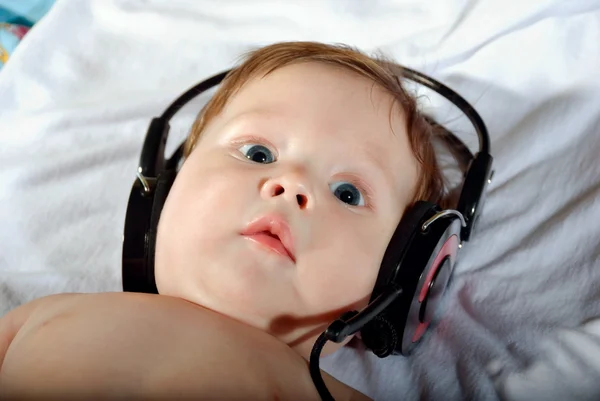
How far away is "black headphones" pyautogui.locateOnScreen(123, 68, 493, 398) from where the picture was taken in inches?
31.1

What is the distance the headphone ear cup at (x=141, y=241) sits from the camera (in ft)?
2.74

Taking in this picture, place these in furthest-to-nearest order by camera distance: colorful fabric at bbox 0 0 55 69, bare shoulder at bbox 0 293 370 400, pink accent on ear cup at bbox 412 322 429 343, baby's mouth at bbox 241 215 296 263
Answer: colorful fabric at bbox 0 0 55 69 → pink accent on ear cup at bbox 412 322 429 343 → baby's mouth at bbox 241 215 296 263 → bare shoulder at bbox 0 293 370 400

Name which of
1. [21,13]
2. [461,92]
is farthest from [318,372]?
[21,13]

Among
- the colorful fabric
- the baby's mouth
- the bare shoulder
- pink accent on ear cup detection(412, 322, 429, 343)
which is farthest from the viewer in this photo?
the colorful fabric

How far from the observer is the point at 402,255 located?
2.65 feet

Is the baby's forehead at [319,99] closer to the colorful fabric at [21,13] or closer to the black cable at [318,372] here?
the black cable at [318,372]

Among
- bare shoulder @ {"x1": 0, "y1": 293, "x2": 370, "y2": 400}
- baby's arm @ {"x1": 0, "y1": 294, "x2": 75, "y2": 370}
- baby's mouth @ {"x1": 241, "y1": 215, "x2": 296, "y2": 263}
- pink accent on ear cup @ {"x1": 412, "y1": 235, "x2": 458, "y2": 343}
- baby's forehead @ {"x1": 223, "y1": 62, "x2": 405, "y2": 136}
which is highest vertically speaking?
baby's forehead @ {"x1": 223, "y1": 62, "x2": 405, "y2": 136}

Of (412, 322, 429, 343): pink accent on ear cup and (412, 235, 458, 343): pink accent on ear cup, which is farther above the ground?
(412, 235, 458, 343): pink accent on ear cup

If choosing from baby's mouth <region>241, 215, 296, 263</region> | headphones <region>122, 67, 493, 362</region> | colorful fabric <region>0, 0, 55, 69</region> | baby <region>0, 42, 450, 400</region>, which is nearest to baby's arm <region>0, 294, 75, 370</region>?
baby <region>0, 42, 450, 400</region>

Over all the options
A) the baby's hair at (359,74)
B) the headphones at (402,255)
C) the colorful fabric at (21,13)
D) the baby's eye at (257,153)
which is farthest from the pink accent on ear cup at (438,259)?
the colorful fabric at (21,13)

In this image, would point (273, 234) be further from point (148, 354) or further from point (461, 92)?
point (461, 92)

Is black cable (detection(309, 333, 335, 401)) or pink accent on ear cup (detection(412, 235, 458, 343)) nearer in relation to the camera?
black cable (detection(309, 333, 335, 401))

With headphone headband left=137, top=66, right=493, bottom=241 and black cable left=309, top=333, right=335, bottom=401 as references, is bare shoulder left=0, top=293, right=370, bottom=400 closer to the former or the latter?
black cable left=309, top=333, right=335, bottom=401

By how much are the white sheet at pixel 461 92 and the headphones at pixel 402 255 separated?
11 cm
